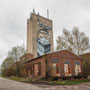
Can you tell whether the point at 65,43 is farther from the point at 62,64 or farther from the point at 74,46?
the point at 62,64

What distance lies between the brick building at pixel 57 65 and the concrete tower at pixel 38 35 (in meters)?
25.4

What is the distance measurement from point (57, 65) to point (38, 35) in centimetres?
3467

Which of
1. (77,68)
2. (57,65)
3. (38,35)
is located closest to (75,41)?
(77,68)

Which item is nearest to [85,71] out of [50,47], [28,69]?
[28,69]

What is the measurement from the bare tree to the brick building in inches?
91.5

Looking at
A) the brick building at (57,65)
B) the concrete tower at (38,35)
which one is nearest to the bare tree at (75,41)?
the brick building at (57,65)

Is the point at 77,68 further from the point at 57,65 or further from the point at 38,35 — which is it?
the point at 38,35

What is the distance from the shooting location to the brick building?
20906 millimetres

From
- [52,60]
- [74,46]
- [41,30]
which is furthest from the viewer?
[41,30]

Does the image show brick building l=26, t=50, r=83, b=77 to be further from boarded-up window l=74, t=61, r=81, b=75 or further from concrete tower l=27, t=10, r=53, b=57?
concrete tower l=27, t=10, r=53, b=57

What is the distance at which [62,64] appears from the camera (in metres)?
22.8

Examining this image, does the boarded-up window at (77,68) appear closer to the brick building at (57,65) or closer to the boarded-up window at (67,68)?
the brick building at (57,65)

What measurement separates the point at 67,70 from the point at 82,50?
20.3 ft

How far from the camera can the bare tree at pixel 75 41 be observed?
2608 cm
